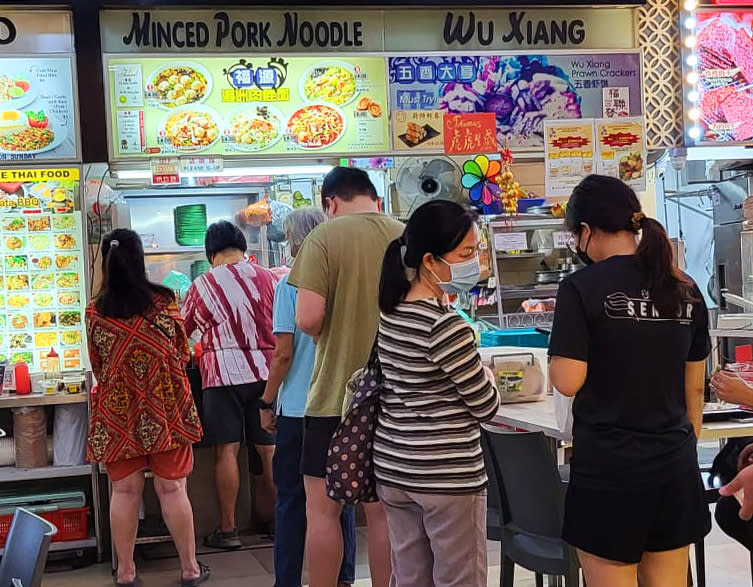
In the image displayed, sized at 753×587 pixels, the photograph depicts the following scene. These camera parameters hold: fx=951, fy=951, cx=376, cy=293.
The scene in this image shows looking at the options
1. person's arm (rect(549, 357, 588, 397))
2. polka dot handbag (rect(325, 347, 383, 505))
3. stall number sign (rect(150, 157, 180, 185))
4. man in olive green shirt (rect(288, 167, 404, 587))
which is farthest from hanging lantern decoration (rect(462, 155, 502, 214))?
person's arm (rect(549, 357, 588, 397))

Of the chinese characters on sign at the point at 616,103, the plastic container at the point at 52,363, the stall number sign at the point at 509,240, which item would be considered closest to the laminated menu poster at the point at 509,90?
the chinese characters on sign at the point at 616,103

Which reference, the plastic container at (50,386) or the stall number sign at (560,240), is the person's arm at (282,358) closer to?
the plastic container at (50,386)

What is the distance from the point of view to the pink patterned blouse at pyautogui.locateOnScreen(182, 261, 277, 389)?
5.09 m

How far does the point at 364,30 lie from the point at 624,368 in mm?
3382

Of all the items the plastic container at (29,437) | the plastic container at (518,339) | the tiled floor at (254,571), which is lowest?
the tiled floor at (254,571)

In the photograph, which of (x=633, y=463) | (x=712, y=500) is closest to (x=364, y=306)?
(x=633, y=463)

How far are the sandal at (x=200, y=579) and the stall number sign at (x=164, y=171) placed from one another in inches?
79.8

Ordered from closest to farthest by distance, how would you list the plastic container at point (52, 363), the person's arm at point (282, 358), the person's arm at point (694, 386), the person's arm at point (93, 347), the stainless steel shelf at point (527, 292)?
1. the person's arm at point (694, 386)
2. the person's arm at point (282, 358)
3. the person's arm at point (93, 347)
4. the plastic container at point (52, 363)
5. the stainless steel shelf at point (527, 292)

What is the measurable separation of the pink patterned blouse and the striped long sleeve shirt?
2.52m

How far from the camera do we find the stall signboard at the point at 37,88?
16.6 ft

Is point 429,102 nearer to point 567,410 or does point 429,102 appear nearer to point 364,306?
point 364,306

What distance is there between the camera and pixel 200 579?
4.64 metres

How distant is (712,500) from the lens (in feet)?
A: 12.8

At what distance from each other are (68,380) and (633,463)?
3554 millimetres
